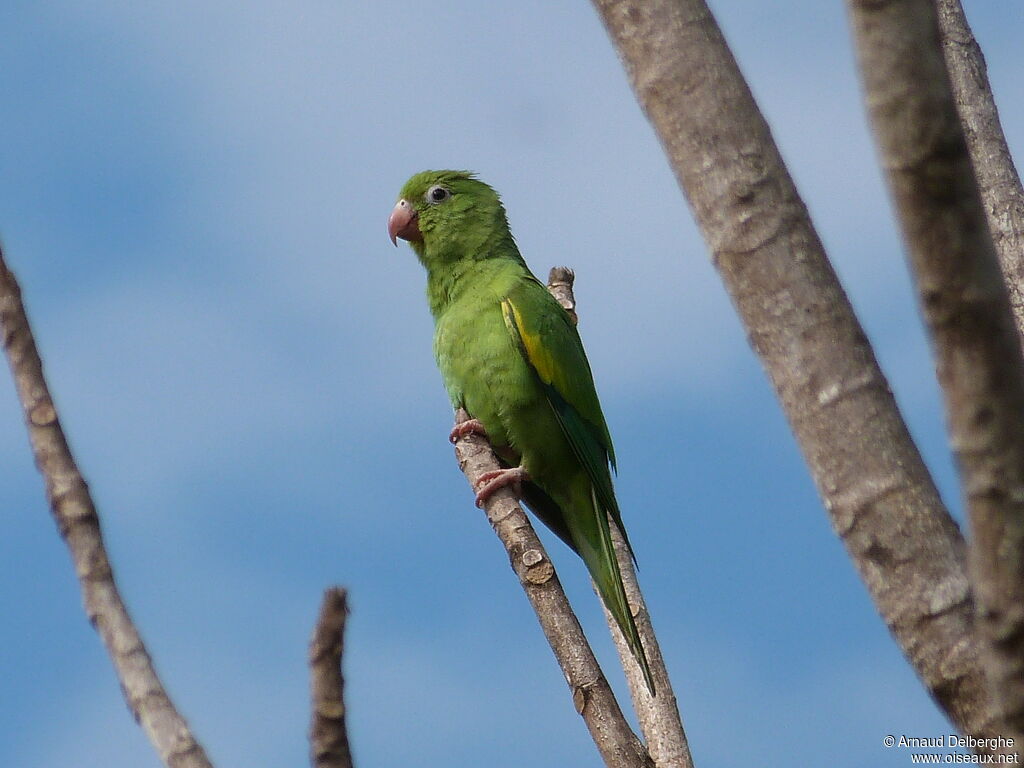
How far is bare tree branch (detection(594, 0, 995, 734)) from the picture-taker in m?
2.07

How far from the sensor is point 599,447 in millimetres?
6141

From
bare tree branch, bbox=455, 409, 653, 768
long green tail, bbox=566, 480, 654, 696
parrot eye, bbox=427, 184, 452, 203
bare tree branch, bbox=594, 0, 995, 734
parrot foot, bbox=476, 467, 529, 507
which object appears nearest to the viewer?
bare tree branch, bbox=594, 0, 995, 734

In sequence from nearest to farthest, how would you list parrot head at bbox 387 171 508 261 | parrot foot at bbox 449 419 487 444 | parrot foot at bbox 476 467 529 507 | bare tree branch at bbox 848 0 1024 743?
bare tree branch at bbox 848 0 1024 743
parrot foot at bbox 476 467 529 507
parrot foot at bbox 449 419 487 444
parrot head at bbox 387 171 508 261

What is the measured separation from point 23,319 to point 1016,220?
3.81 metres

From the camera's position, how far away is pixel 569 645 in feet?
13.0

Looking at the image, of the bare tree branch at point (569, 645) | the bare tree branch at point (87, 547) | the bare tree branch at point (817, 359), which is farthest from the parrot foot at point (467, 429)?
the bare tree branch at point (87, 547)

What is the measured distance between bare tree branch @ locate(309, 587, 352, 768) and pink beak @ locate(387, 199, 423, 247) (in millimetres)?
5257

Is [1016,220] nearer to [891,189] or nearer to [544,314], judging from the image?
[544,314]

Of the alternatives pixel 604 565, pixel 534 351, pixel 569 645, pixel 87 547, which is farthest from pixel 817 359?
pixel 534 351

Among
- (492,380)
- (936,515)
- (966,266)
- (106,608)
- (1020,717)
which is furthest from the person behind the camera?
(492,380)

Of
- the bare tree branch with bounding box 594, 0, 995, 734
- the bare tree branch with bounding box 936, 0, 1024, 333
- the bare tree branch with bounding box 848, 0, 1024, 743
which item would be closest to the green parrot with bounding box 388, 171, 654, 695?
the bare tree branch with bounding box 936, 0, 1024, 333

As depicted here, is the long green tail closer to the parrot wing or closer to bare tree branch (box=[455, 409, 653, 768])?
the parrot wing

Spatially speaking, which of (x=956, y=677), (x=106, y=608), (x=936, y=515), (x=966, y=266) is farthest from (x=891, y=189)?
(x=106, y=608)

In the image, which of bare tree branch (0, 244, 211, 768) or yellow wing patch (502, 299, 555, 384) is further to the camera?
yellow wing patch (502, 299, 555, 384)
